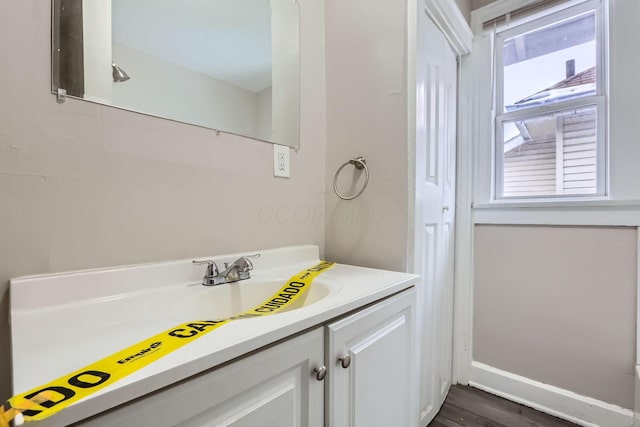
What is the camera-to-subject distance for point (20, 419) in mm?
262

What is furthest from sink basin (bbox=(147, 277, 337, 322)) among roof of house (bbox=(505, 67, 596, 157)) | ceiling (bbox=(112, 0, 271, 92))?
roof of house (bbox=(505, 67, 596, 157))

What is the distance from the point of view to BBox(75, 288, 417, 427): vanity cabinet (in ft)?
1.25

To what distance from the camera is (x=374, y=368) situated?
742 millimetres

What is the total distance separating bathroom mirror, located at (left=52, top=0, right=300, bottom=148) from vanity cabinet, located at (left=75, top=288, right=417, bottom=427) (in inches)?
27.1

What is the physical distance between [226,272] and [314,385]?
0.40 metres

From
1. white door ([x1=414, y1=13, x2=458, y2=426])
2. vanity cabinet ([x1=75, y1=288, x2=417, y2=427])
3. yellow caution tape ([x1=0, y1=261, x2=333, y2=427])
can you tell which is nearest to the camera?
yellow caution tape ([x1=0, y1=261, x2=333, y2=427])

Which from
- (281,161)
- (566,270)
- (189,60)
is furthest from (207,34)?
(566,270)

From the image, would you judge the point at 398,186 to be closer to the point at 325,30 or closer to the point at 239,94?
the point at 239,94

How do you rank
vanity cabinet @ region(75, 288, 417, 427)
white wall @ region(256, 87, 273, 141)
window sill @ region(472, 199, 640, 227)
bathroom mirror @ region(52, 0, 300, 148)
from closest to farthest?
1. vanity cabinet @ region(75, 288, 417, 427)
2. bathroom mirror @ region(52, 0, 300, 148)
3. white wall @ region(256, 87, 273, 141)
4. window sill @ region(472, 199, 640, 227)

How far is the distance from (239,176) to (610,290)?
167 centimetres

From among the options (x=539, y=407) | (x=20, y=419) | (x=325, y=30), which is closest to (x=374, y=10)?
(x=325, y=30)

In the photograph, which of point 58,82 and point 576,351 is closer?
point 58,82

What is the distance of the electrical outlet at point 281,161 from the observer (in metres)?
1.06

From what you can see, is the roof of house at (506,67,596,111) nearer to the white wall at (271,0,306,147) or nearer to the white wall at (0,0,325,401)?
the white wall at (271,0,306,147)
